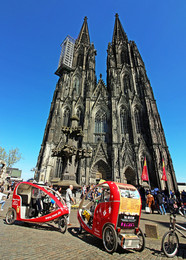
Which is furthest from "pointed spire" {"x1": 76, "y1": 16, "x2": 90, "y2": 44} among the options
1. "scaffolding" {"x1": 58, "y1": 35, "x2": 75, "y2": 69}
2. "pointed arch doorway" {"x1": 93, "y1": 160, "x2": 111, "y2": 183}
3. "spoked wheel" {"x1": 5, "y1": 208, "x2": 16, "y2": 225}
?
"spoked wheel" {"x1": 5, "y1": 208, "x2": 16, "y2": 225}

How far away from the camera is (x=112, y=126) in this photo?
72.0 feet

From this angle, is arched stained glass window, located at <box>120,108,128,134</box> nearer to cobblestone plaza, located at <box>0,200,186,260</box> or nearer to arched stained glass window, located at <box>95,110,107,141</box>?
arched stained glass window, located at <box>95,110,107,141</box>

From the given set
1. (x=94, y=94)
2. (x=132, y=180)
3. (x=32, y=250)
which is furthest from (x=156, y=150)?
(x=32, y=250)

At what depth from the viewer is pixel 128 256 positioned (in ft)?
9.57

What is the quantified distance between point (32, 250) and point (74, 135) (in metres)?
8.43

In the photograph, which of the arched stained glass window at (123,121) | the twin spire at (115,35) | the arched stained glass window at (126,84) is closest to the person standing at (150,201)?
the arched stained glass window at (123,121)

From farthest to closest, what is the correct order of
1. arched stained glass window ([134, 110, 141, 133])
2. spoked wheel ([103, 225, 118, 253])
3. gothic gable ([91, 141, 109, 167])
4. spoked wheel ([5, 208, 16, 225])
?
1. arched stained glass window ([134, 110, 141, 133])
2. gothic gable ([91, 141, 109, 167])
3. spoked wheel ([5, 208, 16, 225])
4. spoked wheel ([103, 225, 118, 253])

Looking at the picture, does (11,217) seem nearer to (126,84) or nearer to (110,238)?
(110,238)

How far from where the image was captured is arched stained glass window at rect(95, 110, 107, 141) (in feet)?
76.1

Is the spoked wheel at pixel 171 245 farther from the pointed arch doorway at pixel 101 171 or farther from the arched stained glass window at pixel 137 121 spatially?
the arched stained glass window at pixel 137 121

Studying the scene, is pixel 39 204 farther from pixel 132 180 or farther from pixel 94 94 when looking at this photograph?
pixel 94 94

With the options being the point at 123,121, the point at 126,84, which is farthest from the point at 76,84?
the point at 123,121

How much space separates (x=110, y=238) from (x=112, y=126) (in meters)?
19.3

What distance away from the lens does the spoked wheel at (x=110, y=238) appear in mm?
2869
